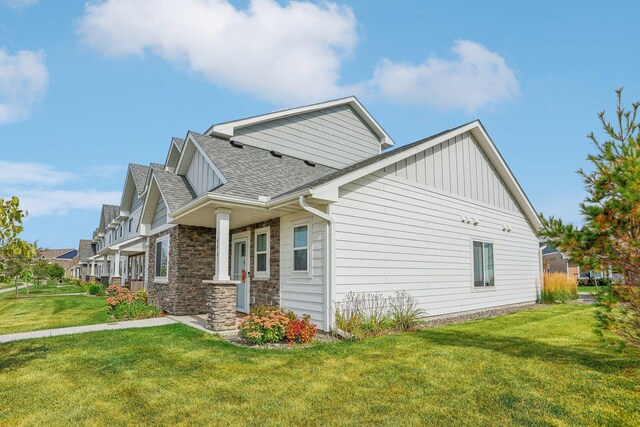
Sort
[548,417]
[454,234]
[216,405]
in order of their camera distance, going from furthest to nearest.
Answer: [454,234] → [216,405] → [548,417]

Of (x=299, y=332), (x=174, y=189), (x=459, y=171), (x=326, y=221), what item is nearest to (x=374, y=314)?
(x=299, y=332)

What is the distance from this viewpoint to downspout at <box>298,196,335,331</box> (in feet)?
26.6

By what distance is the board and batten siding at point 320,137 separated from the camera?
15.3 m

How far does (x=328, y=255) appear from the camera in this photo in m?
8.22

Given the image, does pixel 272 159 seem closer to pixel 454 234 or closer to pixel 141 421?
pixel 454 234

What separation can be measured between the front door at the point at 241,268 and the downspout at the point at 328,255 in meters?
3.92

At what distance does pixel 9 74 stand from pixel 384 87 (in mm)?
10704

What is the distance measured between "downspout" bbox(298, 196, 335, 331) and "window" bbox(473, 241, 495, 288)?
6579 millimetres

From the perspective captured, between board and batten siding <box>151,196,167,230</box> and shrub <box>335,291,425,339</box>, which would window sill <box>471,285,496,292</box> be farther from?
board and batten siding <box>151,196,167,230</box>

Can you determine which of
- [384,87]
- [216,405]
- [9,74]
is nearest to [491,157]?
[384,87]

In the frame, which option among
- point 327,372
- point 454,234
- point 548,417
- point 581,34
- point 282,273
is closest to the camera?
point 548,417

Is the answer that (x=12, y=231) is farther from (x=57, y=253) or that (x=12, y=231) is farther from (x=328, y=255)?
(x=57, y=253)

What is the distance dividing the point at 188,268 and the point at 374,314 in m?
6.43

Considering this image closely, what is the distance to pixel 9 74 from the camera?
9.11m
